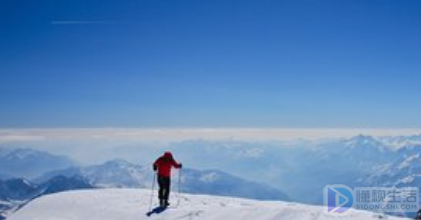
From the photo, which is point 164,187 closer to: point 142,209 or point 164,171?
point 164,171

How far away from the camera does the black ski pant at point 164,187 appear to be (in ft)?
70.0

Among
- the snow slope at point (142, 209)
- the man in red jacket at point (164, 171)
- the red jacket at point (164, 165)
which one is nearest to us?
the snow slope at point (142, 209)

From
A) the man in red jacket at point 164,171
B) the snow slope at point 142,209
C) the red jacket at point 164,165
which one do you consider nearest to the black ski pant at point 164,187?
the man in red jacket at point 164,171

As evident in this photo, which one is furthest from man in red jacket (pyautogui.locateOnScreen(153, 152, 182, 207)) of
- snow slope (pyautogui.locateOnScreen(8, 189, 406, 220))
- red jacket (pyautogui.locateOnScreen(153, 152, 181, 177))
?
snow slope (pyautogui.locateOnScreen(8, 189, 406, 220))

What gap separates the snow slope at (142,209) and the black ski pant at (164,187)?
2.72ft

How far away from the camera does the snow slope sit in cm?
1709

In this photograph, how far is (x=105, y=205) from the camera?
2155cm

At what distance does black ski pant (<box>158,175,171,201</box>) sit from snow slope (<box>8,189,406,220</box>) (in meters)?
0.83

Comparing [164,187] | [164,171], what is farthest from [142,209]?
[164,171]

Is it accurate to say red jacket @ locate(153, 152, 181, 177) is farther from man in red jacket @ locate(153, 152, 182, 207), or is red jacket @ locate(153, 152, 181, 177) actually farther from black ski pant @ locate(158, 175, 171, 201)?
black ski pant @ locate(158, 175, 171, 201)

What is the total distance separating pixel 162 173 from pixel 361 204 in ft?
32.6

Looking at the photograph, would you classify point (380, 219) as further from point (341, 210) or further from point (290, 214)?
point (290, 214)

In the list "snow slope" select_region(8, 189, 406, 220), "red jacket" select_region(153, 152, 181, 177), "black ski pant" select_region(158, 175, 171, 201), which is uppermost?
Answer: "red jacket" select_region(153, 152, 181, 177)

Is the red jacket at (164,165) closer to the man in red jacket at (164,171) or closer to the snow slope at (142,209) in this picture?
the man in red jacket at (164,171)
